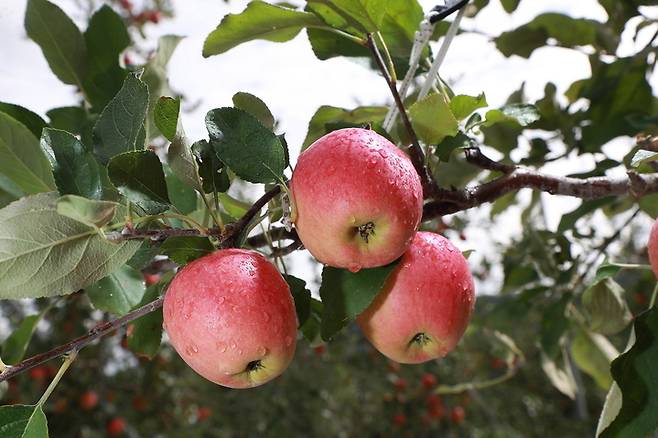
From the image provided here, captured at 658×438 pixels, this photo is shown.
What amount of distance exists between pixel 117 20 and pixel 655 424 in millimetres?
571

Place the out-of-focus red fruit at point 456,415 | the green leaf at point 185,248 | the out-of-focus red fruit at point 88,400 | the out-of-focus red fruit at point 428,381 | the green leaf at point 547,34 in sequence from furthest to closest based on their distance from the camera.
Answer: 1. the out-of-focus red fruit at point 456,415
2. the out-of-focus red fruit at point 428,381
3. the out-of-focus red fruit at point 88,400
4. the green leaf at point 547,34
5. the green leaf at point 185,248

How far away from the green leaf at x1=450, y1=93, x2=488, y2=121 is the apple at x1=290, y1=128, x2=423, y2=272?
126mm

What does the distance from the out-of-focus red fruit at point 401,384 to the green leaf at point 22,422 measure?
2343 mm

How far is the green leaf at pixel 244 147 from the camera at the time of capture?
0.41 meters

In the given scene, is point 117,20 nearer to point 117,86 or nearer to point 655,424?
point 117,86

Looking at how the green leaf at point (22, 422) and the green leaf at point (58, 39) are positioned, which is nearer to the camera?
the green leaf at point (22, 422)

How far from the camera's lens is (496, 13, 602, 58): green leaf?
90cm

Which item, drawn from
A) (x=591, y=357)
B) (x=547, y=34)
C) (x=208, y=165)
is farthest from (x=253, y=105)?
(x=591, y=357)

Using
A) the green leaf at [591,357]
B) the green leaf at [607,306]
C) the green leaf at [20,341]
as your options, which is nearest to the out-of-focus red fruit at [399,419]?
the green leaf at [591,357]

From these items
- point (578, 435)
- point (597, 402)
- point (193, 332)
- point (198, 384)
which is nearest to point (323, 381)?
point (198, 384)

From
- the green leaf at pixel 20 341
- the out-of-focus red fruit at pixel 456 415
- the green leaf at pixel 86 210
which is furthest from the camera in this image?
the out-of-focus red fruit at pixel 456 415

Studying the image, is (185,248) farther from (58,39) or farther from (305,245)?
(58,39)

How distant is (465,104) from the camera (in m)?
0.51

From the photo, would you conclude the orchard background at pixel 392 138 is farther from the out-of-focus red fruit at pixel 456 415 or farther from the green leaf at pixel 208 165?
the out-of-focus red fruit at pixel 456 415
